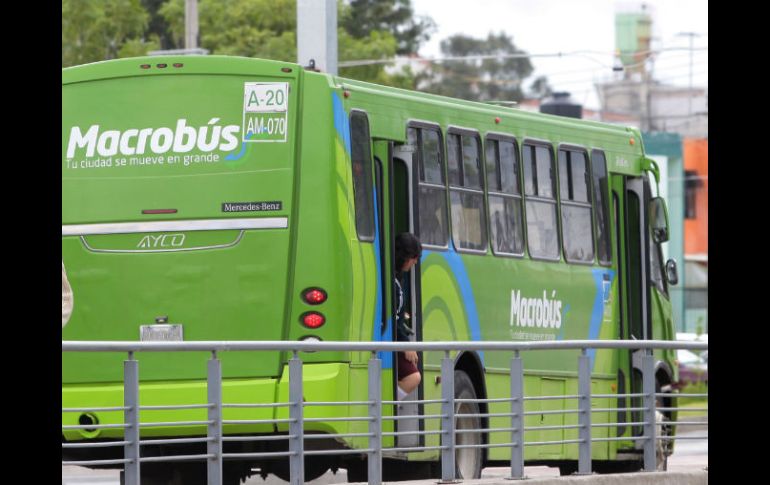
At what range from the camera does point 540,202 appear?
16219mm

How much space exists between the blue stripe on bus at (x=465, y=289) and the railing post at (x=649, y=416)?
50.8 inches

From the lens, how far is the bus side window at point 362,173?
44.1 ft

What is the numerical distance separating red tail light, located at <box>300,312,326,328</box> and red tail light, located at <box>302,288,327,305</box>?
8cm

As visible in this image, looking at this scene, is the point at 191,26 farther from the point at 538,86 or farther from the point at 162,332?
the point at 538,86

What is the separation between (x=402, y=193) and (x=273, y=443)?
2.15 metres

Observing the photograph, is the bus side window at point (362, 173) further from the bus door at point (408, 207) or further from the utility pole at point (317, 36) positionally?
the utility pole at point (317, 36)

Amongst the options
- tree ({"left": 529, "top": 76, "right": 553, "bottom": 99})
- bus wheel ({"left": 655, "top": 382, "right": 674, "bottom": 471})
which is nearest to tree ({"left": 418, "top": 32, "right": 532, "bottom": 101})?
tree ({"left": 529, "top": 76, "right": 553, "bottom": 99})

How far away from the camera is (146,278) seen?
43.7 ft

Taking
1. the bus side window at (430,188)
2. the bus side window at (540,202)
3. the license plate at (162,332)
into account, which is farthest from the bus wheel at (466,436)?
the license plate at (162,332)

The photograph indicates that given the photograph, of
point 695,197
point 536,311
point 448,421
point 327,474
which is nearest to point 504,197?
point 536,311

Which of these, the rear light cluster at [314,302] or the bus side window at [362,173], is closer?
the rear light cluster at [314,302]

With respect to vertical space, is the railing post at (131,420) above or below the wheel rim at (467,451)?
above
